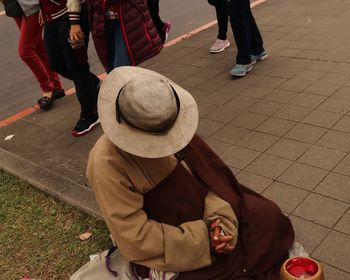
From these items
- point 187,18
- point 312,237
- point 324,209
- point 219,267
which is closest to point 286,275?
point 219,267

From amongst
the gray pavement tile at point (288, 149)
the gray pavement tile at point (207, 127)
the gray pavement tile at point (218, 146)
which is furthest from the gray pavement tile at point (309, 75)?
the gray pavement tile at point (218, 146)

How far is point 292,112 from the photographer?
4.08 metres

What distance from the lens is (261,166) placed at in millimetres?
3422

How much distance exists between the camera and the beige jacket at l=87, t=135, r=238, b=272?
204 cm

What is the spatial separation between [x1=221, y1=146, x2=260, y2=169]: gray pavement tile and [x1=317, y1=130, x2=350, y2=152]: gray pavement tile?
466 mm

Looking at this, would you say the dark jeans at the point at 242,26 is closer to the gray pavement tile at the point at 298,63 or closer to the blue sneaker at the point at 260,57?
the blue sneaker at the point at 260,57

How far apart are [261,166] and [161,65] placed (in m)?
2.74

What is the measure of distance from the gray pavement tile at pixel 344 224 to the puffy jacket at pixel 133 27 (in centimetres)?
179

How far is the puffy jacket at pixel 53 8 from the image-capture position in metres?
4.07

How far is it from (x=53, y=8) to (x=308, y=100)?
2177 millimetres

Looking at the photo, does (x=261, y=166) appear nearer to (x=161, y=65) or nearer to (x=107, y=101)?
(x=107, y=101)

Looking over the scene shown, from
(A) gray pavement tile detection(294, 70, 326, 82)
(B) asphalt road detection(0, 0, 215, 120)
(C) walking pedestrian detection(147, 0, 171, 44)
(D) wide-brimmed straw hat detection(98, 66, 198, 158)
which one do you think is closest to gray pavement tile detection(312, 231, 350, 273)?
(D) wide-brimmed straw hat detection(98, 66, 198, 158)

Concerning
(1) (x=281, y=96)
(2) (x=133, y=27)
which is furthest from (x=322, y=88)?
(2) (x=133, y=27)

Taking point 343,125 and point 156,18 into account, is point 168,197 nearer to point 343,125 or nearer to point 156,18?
point 343,125
